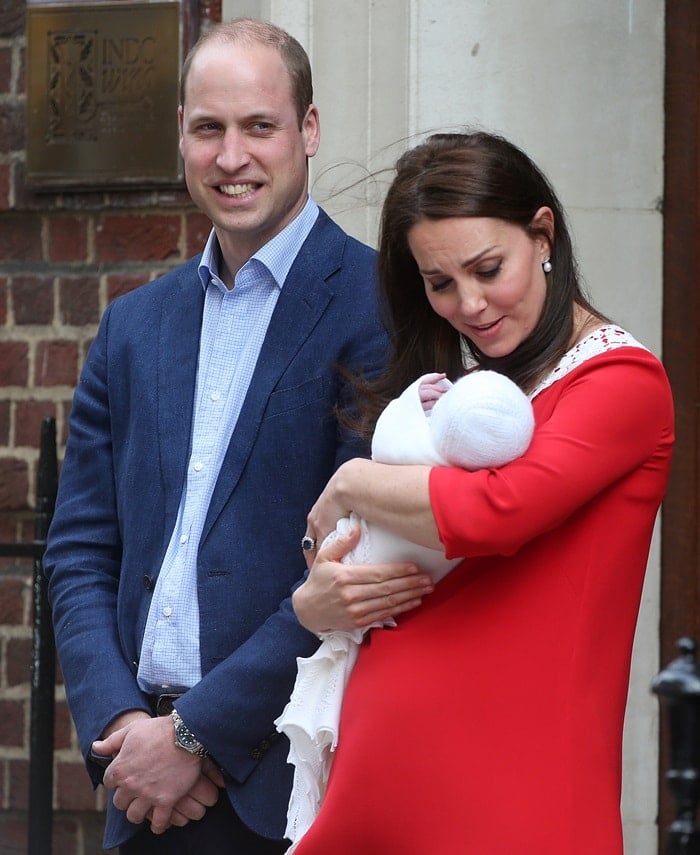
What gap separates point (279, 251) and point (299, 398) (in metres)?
0.29

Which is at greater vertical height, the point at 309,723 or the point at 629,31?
the point at 629,31

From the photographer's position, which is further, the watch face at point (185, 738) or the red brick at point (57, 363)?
the red brick at point (57, 363)

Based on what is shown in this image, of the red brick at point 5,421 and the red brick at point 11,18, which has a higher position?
the red brick at point 11,18

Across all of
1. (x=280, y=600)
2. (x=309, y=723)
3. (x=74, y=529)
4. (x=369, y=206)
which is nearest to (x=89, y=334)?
(x=369, y=206)

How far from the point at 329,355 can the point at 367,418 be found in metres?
0.24

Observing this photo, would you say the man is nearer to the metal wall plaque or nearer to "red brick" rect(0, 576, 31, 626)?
the metal wall plaque

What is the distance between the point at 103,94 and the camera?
437cm

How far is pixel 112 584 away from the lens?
291cm

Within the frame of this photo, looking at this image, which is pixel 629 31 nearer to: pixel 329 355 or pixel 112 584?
pixel 329 355

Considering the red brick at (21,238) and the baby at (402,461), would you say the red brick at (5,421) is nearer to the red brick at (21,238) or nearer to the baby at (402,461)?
the red brick at (21,238)

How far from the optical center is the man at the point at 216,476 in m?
2.61

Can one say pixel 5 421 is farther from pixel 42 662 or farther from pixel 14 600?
pixel 42 662

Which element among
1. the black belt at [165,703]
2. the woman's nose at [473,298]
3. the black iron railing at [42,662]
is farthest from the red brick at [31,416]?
the woman's nose at [473,298]

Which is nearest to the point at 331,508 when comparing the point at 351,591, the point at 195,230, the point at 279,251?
the point at 351,591
